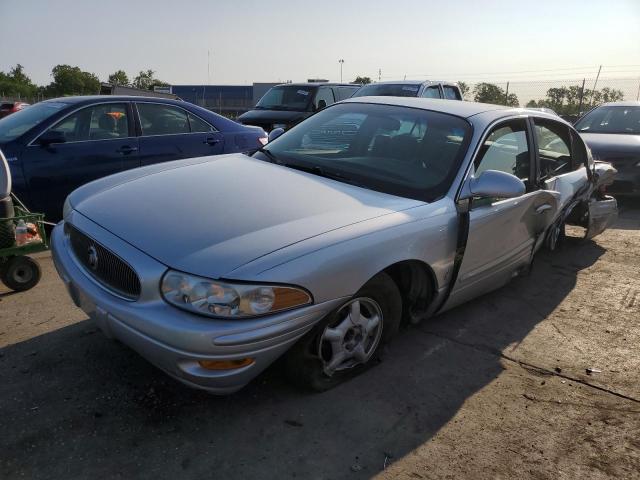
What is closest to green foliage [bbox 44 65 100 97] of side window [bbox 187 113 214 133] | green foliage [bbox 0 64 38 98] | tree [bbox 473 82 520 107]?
green foliage [bbox 0 64 38 98]

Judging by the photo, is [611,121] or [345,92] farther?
[345,92]

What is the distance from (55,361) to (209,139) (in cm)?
393

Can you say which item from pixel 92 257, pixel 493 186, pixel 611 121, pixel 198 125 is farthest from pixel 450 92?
pixel 92 257

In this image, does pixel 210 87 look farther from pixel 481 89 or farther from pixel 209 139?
pixel 209 139

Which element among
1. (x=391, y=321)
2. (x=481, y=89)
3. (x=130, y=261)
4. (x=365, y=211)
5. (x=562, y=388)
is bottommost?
(x=562, y=388)

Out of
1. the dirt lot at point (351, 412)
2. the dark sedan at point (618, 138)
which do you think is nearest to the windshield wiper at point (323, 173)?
the dirt lot at point (351, 412)

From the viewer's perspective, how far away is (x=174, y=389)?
107 inches

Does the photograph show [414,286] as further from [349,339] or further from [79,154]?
[79,154]

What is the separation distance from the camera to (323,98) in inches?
444

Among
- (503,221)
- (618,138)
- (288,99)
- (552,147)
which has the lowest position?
(503,221)

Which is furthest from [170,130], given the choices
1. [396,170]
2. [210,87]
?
[210,87]

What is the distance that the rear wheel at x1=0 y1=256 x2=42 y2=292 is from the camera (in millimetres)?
3904

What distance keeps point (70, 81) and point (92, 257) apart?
86883 mm

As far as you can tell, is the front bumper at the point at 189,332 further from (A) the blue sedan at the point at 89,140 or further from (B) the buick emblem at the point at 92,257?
(A) the blue sedan at the point at 89,140
